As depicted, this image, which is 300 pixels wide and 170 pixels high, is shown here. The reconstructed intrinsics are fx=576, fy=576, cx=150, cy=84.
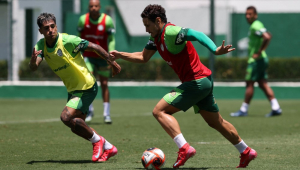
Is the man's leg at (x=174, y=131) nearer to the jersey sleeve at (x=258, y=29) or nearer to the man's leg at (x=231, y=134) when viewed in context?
the man's leg at (x=231, y=134)

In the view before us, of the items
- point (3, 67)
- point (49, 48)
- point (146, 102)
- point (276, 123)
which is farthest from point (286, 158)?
point (3, 67)

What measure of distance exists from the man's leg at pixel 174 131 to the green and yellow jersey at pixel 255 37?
21.6ft

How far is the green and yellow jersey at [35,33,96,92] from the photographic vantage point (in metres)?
6.84

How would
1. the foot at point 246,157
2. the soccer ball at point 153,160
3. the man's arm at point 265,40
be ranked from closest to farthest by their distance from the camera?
1. the soccer ball at point 153,160
2. the foot at point 246,157
3. the man's arm at point 265,40

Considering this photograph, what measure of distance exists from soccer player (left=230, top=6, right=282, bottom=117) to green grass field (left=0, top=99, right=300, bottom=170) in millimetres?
305

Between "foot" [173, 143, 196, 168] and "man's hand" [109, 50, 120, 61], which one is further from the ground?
"man's hand" [109, 50, 120, 61]

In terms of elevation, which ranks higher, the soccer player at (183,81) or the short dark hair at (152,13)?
the short dark hair at (152,13)

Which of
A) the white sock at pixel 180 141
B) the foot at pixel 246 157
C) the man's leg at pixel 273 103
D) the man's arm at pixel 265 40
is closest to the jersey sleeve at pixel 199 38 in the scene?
the white sock at pixel 180 141

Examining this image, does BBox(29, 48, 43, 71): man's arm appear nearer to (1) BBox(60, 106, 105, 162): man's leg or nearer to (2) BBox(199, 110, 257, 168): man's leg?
(1) BBox(60, 106, 105, 162): man's leg

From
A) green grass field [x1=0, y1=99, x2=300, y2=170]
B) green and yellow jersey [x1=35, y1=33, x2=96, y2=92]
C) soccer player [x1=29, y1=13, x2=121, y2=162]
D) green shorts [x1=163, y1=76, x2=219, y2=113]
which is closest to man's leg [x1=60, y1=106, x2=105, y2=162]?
soccer player [x1=29, y1=13, x2=121, y2=162]

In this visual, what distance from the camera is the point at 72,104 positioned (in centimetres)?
667

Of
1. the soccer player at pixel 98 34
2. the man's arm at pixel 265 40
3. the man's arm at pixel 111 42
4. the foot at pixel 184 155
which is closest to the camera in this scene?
the foot at pixel 184 155

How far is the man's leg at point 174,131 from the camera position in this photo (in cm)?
575

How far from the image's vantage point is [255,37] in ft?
40.4
